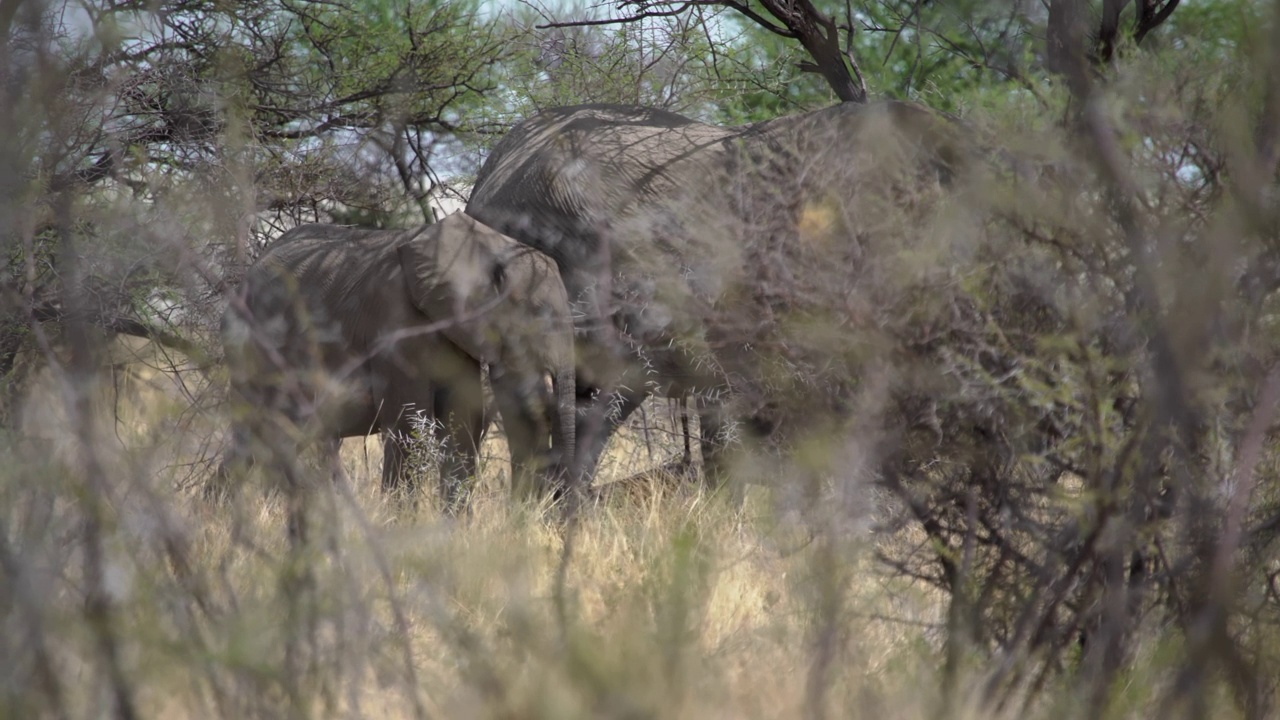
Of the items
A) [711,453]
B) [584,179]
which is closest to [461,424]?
[711,453]

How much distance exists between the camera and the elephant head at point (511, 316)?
6027 mm

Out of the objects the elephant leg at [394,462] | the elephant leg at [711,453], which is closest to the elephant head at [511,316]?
the elephant leg at [394,462]

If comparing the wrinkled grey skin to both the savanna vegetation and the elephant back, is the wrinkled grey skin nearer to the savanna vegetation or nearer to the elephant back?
the elephant back

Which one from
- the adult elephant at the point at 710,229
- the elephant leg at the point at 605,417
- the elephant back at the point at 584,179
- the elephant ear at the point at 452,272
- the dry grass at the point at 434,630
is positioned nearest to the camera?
the dry grass at the point at 434,630

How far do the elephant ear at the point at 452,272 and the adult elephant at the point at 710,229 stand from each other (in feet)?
1.48

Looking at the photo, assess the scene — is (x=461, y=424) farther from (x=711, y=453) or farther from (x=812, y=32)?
(x=812, y=32)

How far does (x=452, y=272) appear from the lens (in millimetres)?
6074

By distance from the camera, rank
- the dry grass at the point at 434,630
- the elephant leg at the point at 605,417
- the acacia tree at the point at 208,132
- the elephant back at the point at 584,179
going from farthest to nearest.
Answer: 1. the elephant back at the point at 584,179
2. the elephant leg at the point at 605,417
3. the acacia tree at the point at 208,132
4. the dry grass at the point at 434,630

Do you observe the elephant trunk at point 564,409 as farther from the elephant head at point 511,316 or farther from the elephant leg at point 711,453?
the elephant leg at point 711,453

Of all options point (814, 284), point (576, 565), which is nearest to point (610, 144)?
point (576, 565)

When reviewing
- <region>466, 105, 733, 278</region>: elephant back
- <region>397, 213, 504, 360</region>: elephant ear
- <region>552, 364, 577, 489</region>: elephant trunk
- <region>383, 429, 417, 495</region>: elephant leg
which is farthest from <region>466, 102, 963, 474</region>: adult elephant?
<region>383, 429, 417, 495</region>: elephant leg

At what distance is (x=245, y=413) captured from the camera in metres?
2.29

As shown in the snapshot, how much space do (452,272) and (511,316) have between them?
34 centimetres

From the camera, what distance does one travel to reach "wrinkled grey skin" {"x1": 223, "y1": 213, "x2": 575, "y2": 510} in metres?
6.03
